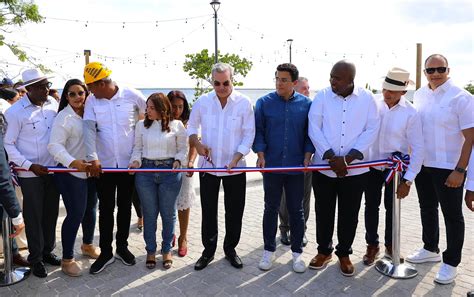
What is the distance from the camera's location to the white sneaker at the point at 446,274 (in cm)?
370

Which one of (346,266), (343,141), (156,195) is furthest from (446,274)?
(156,195)

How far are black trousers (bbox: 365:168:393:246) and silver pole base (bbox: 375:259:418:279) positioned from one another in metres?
0.32

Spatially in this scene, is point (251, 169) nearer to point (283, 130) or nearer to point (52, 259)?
point (283, 130)

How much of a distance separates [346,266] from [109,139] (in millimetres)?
2848

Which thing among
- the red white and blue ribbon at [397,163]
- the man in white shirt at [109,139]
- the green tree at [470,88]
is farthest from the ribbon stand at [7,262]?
the green tree at [470,88]

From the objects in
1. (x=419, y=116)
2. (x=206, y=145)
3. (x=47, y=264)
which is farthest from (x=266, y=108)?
(x=47, y=264)

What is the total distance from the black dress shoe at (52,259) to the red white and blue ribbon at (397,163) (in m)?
3.78

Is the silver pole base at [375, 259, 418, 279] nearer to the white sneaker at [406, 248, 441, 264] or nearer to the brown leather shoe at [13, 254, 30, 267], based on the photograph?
the white sneaker at [406, 248, 441, 264]

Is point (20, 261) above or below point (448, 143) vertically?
below

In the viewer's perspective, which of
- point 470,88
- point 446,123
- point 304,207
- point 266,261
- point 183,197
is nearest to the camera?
point 446,123

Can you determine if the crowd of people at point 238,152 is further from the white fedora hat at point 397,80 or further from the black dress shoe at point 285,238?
the black dress shoe at point 285,238

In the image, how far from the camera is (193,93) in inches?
938

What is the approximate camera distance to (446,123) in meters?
3.73

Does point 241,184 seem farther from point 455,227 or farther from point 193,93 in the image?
point 193,93
